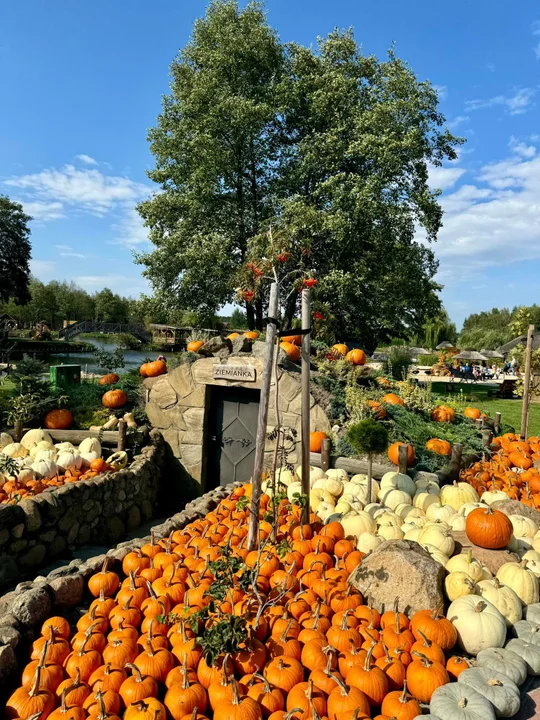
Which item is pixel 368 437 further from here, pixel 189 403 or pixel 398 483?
pixel 189 403

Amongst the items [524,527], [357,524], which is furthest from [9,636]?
[524,527]

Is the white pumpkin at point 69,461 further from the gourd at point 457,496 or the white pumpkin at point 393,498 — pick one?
the gourd at point 457,496

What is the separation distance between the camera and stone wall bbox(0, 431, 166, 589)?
4.61m

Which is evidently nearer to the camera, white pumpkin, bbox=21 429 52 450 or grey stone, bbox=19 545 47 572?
grey stone, bbox=19 545 47 572

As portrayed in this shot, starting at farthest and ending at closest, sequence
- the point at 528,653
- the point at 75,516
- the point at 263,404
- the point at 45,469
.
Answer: the point at 45,469, the point at 75,516, the point at 263,404, the point at 528,653

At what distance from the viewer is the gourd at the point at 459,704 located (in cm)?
229

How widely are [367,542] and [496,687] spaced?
4.95 ft

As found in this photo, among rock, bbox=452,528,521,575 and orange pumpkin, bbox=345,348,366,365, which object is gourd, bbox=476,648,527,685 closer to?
rock, bbox=452,528,521,575

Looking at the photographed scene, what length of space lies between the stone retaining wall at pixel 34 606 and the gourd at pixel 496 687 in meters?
2.49

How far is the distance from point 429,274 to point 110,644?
60.6 ft

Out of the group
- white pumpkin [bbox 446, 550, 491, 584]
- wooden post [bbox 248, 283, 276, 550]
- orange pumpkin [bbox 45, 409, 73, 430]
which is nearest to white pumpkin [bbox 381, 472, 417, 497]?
white pumpkin [bbox 446, 550, 491, 584]

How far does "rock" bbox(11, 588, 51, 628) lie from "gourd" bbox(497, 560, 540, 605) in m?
3.32

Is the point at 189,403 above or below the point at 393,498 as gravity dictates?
above

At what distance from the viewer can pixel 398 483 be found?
541cm
